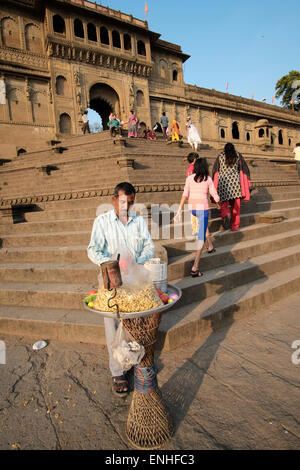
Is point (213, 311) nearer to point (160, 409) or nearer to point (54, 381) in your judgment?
point (160, 409)

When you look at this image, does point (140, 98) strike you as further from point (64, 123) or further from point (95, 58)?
point (64, 123)

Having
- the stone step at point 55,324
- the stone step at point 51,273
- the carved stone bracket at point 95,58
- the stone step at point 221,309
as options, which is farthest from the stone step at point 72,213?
the carved stone bracket at point 95,58

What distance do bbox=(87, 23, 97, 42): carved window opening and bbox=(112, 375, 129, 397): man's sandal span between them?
2861 centimetres

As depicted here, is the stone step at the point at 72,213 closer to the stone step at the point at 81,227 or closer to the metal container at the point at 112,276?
the stone step at the point at 81,227

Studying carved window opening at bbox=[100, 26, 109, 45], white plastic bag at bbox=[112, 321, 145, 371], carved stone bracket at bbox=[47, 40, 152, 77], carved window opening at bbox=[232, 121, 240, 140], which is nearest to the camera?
white plastic bag at bbox=[112, 321, 145, 371]

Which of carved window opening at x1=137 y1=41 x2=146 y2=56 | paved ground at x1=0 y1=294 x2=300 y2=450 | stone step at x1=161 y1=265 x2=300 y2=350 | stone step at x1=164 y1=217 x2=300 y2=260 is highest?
carved window opening at x1=137 y1=41 x2=146 y2=56

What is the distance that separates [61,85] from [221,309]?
82.0ft

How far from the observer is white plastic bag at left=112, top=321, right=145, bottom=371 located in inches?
67.9

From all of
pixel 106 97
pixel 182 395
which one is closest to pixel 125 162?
pixel 182 395

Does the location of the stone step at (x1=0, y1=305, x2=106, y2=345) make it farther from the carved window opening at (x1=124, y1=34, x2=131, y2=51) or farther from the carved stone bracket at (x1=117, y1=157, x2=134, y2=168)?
the carved window opening at (x1=124, y1=34, x2=131, y2=51)

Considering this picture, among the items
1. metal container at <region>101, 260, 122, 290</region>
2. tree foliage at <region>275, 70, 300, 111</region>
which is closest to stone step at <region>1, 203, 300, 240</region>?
metal container at <region>101, 260, 122, 290</region>

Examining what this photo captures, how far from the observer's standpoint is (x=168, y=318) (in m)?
3.13

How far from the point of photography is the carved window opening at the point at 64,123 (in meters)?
22.7

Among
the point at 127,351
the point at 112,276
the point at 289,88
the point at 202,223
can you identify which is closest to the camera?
the point at 112,276
